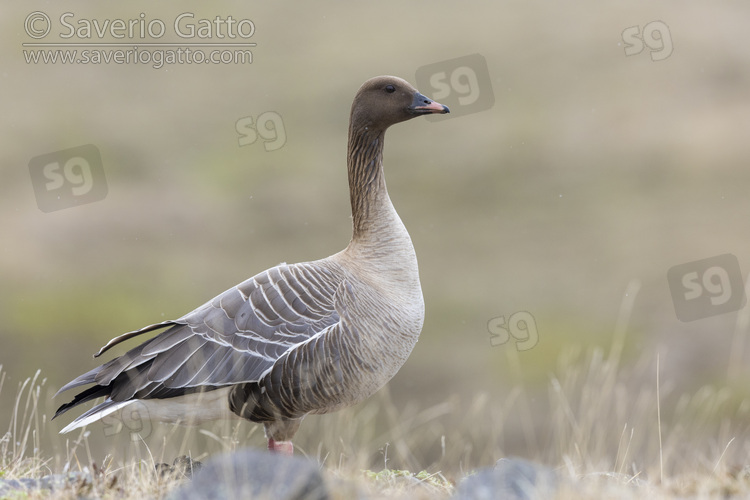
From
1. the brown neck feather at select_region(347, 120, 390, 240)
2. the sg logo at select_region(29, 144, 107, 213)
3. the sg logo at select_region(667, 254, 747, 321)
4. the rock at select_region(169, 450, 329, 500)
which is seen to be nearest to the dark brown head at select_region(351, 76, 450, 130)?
the brown neck feather at select_region(347, 120, 390, 240)

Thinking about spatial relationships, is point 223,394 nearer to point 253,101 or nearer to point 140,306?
point 140,306

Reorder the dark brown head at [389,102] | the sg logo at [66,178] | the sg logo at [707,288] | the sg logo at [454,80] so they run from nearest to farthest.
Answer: the dark brown head at [389,102] → the sg logo at [454,80] → the sg logo at [707,288] → the sg logo at [66,178]

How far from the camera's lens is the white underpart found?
260 inches

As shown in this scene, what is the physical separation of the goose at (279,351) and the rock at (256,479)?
2091 millimetres

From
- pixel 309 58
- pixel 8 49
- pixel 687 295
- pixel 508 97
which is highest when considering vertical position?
pixel 8 49

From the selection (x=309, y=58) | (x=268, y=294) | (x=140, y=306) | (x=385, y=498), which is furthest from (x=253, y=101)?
(x=385, y=498)

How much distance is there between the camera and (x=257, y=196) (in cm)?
2698

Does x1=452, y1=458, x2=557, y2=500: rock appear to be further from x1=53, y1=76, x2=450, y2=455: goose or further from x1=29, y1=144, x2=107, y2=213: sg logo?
x1=29, y1=144, x2=107, y2=213: sg logo

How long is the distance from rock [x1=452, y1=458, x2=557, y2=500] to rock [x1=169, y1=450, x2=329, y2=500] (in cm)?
81

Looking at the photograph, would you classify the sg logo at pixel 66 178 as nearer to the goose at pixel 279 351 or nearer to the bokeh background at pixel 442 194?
the bokeh background at pixel 442 194

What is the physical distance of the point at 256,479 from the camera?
4.32 meters

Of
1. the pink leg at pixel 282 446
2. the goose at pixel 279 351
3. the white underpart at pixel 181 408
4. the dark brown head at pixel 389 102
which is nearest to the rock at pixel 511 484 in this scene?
the goose at pixel 279 351

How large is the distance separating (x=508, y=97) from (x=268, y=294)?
26495mm

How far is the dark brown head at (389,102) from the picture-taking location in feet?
24.2
